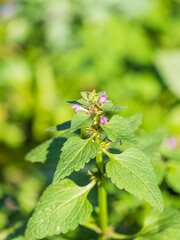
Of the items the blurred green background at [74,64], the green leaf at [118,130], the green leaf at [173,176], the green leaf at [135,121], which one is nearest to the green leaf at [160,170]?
the green leaf at [173,176]

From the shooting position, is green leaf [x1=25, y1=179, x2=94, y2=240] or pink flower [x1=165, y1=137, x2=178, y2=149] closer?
green leaf [x1=25, y1=179, x2=94, y2=240]

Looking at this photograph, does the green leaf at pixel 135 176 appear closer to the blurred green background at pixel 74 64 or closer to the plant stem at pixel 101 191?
the plant stem at pixel 101 191

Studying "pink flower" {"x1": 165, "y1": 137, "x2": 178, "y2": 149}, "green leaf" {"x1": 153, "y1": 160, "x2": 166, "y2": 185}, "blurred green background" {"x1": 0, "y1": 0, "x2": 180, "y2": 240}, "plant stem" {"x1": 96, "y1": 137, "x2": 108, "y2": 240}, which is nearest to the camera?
"plant stem" {"x1": 96, "y1": 137, "x2": 108, "y2": 240}

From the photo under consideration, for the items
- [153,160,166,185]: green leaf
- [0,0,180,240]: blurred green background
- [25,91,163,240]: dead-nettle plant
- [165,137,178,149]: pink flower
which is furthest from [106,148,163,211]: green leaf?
[0,0,180,240]: blurred green background

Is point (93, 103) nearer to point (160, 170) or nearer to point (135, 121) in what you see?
point (135, 121)

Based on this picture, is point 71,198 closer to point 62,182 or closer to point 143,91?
point 62,182

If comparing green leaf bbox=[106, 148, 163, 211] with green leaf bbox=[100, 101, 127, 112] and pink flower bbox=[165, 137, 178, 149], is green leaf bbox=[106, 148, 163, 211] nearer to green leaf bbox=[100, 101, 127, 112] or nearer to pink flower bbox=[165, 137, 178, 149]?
green leaf bbox=[100, 101, 127, 112]
